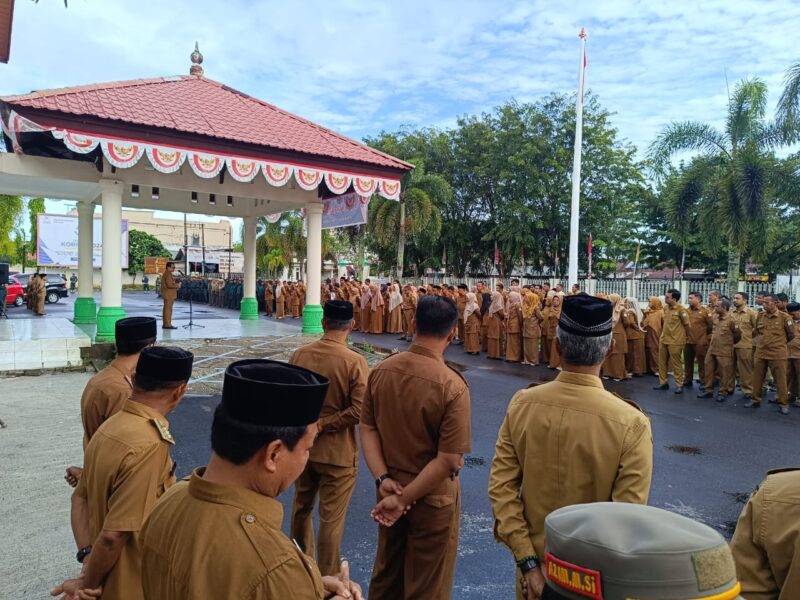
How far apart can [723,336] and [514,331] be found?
4602 millimetres

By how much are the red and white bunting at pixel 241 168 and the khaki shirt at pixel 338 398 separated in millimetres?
8091

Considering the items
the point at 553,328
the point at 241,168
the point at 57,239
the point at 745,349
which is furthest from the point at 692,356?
the point at 57,239

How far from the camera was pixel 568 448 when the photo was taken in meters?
2.02

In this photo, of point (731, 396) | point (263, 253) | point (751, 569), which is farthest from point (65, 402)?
point (263, 253)

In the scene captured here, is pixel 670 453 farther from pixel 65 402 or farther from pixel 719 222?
pixel 719 222

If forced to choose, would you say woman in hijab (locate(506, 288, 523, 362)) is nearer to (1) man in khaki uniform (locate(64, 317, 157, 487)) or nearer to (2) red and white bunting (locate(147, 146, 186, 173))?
(2) red and white bunting (locate(147, 146, 186, 173))

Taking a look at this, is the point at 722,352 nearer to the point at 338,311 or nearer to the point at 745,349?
the point at 745,349

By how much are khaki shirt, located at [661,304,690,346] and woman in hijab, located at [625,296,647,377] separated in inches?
44.9

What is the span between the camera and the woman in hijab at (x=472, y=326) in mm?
14375

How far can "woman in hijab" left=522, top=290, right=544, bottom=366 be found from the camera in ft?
41.3

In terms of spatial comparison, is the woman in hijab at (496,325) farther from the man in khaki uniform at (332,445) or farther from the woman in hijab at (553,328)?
the man in khaki uniform at (332,445)

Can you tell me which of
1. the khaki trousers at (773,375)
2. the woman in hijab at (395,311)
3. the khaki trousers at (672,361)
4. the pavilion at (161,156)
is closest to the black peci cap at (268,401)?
the pavilion at (161,156)

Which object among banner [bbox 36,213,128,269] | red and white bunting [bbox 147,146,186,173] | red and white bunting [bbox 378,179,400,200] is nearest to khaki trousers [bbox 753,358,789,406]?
red and white bunting [bbox 378,179,400,200]

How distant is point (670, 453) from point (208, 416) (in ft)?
18.6
